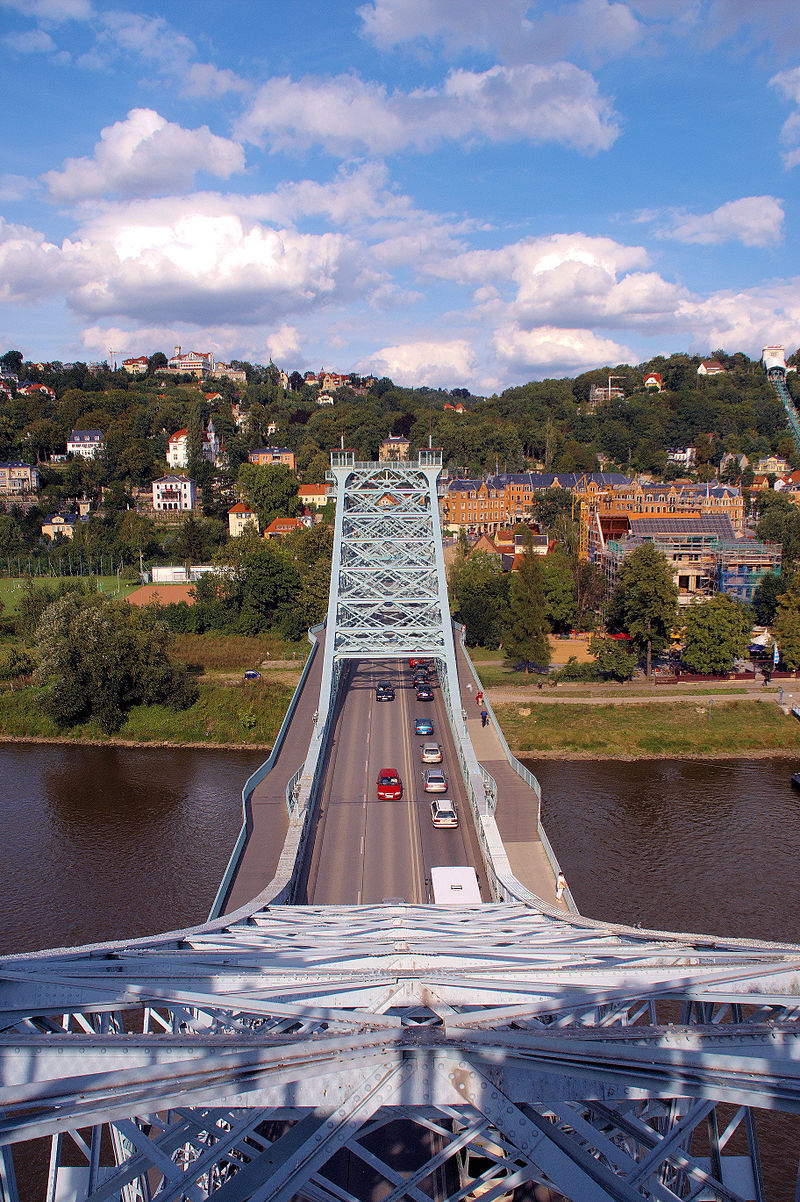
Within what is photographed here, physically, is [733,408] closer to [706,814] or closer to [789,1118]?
[706,814]

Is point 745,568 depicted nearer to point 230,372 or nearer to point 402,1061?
point 402,1061

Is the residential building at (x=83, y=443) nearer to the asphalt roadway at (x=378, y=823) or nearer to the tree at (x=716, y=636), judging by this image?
the tree at (x=716, y=636)

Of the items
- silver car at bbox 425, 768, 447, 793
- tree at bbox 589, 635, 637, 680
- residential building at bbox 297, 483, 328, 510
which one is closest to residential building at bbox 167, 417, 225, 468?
residential building at bbox 297, 483, 328, 510

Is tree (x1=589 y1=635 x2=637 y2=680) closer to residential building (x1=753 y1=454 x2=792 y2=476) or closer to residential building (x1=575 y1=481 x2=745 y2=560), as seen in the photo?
residential building (x1=575 y1=481 x2=745 y2=560)

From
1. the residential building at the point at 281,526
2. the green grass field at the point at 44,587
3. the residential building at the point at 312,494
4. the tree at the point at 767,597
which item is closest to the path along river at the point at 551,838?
the tree at the point at 767,597

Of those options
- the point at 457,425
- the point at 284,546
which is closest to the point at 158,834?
the point at 284,546

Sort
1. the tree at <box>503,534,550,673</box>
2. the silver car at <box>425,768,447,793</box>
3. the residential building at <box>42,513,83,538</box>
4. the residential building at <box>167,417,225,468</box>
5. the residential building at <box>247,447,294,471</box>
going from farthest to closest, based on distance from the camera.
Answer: the residential building at <box>167,417,225,468</box>, the residential building at <box>247,447,294,471</box>, the residential building at <box>42,513,83,538</box>, the tree at <box>503,534,550,673</box>, the silver car at <box>425,768,447,793</box>

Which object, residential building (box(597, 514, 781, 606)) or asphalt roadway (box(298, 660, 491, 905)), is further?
residential building (box(597, 514, 781, 606))
